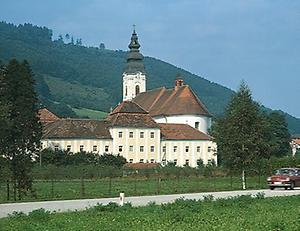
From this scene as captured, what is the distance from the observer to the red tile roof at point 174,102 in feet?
412

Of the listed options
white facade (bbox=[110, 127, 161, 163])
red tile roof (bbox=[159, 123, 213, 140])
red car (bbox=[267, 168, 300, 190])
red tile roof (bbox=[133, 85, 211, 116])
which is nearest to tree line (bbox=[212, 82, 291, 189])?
red car (bbox=[267, 168, 300, 190])

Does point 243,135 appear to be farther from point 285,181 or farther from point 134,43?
point 134,43

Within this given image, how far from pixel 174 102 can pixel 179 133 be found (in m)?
17.1

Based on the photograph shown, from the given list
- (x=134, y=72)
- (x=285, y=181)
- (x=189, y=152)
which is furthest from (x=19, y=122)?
(x=134, y=72)

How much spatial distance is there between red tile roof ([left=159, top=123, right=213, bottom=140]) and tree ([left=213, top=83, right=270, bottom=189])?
205ft

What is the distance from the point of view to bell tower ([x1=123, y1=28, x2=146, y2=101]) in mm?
145750

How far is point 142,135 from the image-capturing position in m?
106

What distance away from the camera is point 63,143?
101 metres

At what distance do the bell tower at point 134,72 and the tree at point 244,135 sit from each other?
324 ft

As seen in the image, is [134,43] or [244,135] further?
[134,43]

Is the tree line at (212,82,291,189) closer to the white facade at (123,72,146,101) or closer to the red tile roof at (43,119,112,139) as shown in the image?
the red tile roof at (43,119,112,139)

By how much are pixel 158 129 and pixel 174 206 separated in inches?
3282

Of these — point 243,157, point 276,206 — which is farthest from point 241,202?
point 243,157

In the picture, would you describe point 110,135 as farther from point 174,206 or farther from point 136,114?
point 174,206
